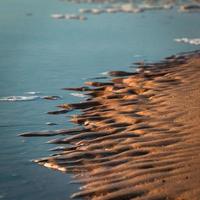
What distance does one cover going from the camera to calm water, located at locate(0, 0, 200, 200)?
873cm

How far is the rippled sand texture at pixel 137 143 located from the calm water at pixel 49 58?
1.41 ft

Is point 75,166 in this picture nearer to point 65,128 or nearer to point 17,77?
point 65,128

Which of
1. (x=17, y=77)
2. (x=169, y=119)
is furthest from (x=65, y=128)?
(x=17, y=77)

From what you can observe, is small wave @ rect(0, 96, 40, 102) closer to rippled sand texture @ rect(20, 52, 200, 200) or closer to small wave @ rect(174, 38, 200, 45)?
rippled sand texture @ rect(20, 52, 200, 200)

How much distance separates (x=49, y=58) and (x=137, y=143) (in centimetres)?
1234

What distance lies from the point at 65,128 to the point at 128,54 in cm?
1142

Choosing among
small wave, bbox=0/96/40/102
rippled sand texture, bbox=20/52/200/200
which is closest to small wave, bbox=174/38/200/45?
rippled sand texture, bbox=20/52/200/200

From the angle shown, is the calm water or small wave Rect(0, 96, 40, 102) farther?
small wave Rect(0, 96, 40, 102)

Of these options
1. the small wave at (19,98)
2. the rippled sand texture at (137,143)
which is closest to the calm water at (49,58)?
the small wave at (19,98)

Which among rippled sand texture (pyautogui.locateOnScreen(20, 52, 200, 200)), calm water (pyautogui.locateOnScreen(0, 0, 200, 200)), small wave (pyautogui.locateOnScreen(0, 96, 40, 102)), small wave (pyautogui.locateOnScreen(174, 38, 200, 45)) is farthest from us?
small wave (pyautogui.locateOnScreen(174, 38, 200, 45))

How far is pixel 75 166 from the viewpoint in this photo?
8.80 metres

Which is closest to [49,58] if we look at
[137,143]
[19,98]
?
[19,98]

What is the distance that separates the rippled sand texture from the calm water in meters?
0.43

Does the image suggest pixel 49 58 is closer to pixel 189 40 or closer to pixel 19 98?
pixel 19 98
